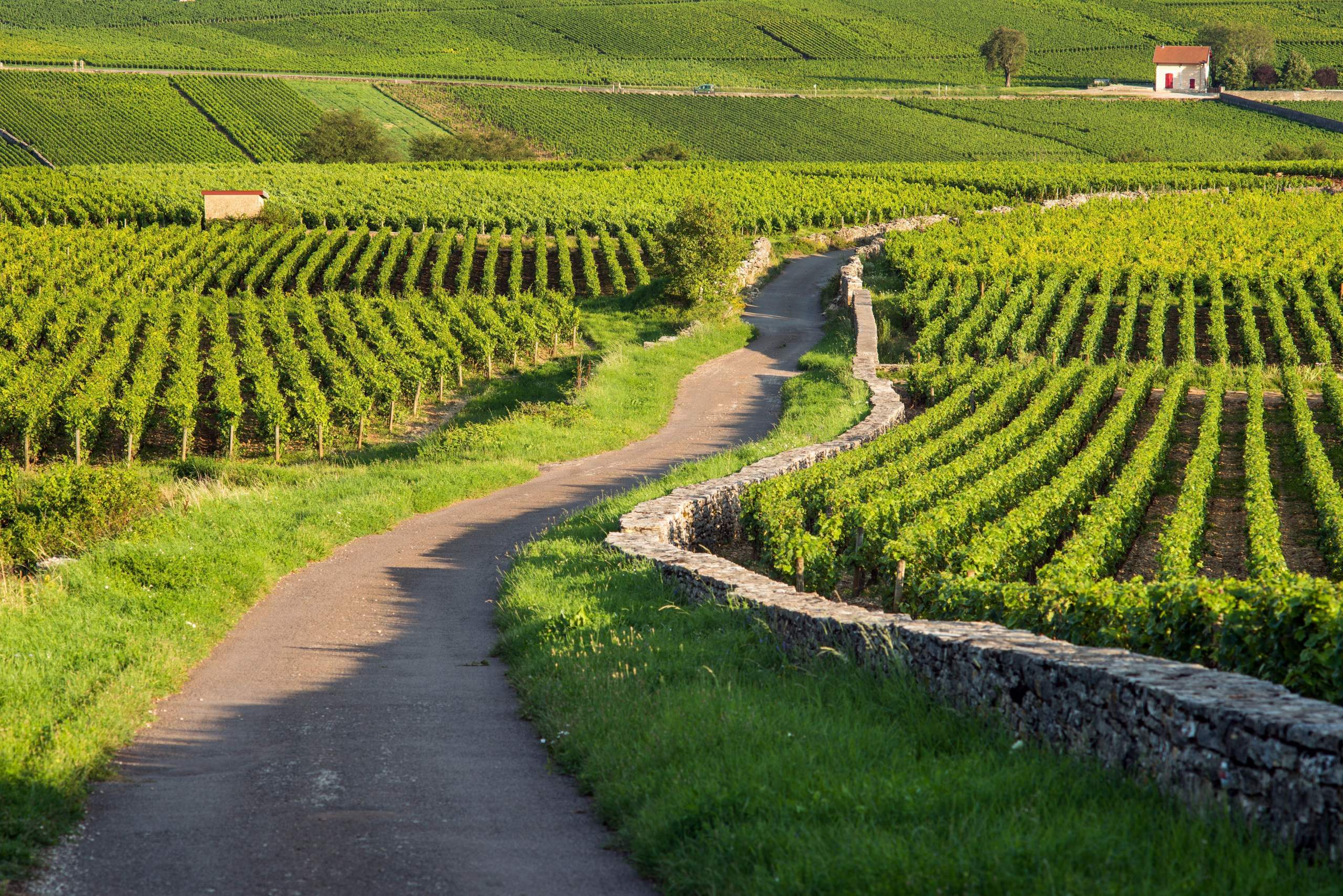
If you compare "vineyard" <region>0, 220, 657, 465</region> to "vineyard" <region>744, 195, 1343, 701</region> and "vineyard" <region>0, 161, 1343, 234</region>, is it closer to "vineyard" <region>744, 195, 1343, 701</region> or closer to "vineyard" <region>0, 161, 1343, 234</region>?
"vineyard" <region>0, 161, 1343, 234</region>

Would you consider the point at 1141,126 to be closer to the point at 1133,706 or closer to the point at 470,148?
the point at 470,148

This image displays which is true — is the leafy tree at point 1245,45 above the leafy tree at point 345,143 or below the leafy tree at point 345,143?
above

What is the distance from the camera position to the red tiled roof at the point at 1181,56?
13500 cm

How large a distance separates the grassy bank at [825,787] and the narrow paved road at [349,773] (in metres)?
0.45

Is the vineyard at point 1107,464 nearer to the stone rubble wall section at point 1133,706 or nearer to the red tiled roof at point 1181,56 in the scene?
the stone rubble wall section at point 1133,706

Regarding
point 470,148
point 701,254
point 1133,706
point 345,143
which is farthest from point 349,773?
point 470,148

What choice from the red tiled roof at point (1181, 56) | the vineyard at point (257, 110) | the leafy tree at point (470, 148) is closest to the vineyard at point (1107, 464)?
the leafy tree at point (470, 148)

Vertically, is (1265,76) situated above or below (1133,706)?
above

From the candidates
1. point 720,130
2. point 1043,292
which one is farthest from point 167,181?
point 720,130

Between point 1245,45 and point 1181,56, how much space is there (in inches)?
335

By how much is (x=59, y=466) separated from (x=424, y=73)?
4846 inches

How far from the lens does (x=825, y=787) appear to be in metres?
6.93

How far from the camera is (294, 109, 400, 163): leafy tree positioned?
98.1 metres

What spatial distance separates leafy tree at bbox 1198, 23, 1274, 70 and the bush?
472 feet
